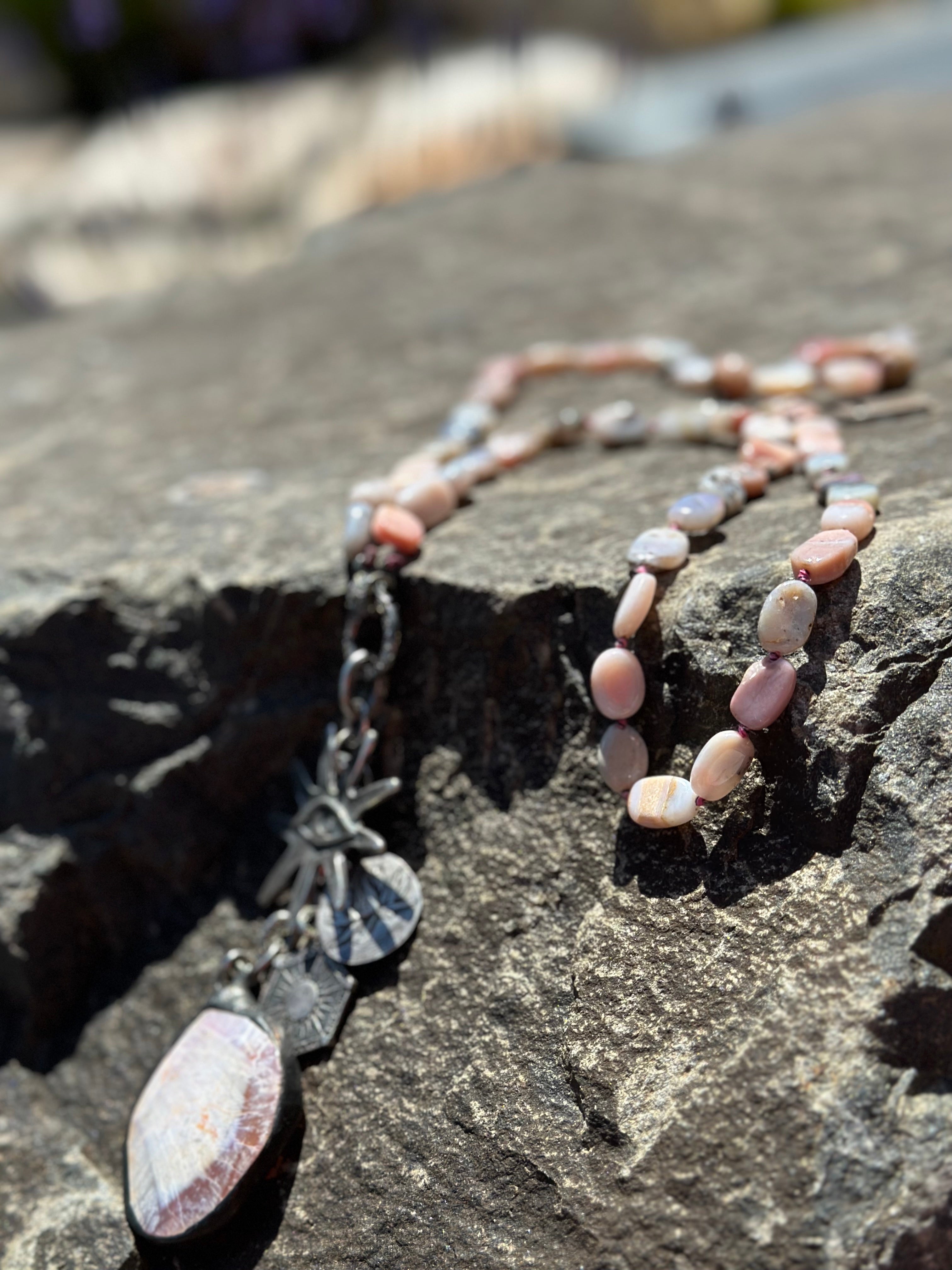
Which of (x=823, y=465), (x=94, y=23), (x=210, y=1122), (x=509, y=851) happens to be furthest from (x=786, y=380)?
(x=94, y=23)

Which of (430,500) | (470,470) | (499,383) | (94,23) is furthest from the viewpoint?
(94,23)

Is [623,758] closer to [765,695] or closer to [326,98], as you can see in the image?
[765,695]

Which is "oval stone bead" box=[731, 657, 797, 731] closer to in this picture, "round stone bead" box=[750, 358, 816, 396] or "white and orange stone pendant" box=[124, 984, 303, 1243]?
"white and orange stone pendant" box=[124, 984, 303, 1243]

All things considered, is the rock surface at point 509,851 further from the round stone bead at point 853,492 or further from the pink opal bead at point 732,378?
the pink opal bead at point 732,378

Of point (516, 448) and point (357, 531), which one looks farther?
point (516, 448)

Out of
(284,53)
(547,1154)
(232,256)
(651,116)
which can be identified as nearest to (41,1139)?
(547,1154)

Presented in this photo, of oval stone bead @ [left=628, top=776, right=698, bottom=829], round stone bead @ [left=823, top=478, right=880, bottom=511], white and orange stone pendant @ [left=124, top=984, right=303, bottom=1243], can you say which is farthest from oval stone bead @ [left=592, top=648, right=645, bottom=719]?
white and orange stone pendant @ [left=124, top=984, right=303, bottom=1243]
